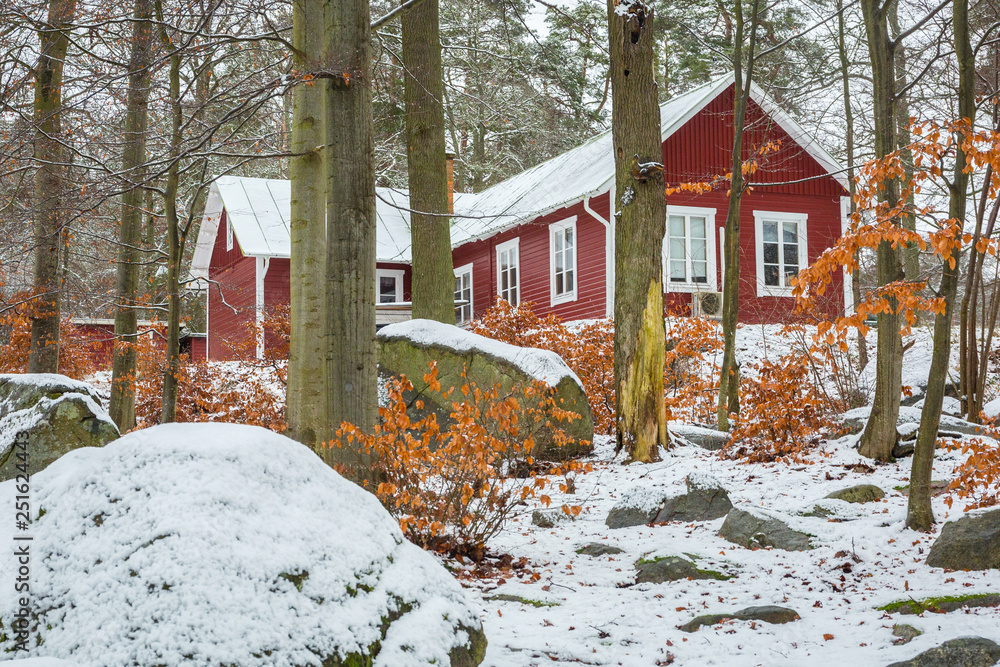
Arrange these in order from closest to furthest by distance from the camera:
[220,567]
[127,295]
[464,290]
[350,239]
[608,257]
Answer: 1. [220,567]
2. [350,239]
3. [127,295]
4. [608,257]
5. [464,290]

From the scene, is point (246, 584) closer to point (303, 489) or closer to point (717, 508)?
point (303, 489)

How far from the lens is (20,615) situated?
2.51 m

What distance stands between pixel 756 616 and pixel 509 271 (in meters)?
17.5

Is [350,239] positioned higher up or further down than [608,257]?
further down

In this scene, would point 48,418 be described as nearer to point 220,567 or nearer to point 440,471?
point 440,471

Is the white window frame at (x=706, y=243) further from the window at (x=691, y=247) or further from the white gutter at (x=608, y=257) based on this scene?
the white gutter at (x=608, y=257)

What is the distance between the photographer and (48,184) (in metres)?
8.12

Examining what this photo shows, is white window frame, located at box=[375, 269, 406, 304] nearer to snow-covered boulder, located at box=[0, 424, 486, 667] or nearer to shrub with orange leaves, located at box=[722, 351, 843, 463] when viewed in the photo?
shrub with orange leaves, located at box=[722, 351, 843, 463]

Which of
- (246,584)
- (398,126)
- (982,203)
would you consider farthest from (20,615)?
(398,126)

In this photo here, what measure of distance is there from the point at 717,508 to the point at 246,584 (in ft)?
15.8

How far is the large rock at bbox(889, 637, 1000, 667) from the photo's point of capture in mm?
3473

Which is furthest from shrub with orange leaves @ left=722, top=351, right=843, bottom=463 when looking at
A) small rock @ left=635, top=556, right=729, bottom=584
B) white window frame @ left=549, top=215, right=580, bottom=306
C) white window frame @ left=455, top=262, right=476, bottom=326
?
white window frame @ left=455, top=262, right=476, bottom=326

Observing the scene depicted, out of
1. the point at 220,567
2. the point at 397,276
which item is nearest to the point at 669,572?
the point at 220,567

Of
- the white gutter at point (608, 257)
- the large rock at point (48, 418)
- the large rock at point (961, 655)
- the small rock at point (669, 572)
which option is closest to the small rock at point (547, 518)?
the small rock at point (669, 572)
